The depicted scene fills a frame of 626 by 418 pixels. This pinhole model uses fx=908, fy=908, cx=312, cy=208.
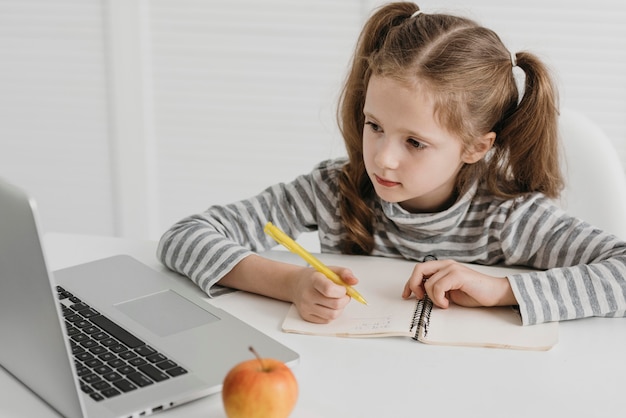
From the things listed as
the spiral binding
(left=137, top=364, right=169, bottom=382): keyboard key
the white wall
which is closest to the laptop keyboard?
(left=137, top=364, right=169, bottom=382): keyboard key

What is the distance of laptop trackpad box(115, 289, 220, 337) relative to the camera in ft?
3.69

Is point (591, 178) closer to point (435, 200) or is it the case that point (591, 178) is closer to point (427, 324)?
point (435, 200)

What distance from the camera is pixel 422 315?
1178mm

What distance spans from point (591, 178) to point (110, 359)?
0.90 meters

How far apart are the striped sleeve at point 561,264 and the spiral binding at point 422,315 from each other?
0.11 meters

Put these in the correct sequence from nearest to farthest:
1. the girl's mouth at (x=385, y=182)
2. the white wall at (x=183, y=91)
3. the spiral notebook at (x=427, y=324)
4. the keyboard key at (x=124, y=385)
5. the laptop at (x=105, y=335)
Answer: the laptop at (x=105, y=335) < the keyboard key at (x=124, y=385) < the spiral notebook at (x=427, y=324) < the girl's mouth at (x=385, y=182) < the white wall at (x=183, y=91)

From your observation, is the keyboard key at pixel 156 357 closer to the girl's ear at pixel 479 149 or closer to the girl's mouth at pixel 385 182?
the girl's mouth at pixel 385 182

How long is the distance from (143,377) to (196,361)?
7cm

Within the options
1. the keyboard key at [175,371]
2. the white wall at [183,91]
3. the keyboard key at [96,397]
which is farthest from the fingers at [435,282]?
the white wall at [183,91]

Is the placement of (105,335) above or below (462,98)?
below

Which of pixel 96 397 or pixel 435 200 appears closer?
pixel 96 397

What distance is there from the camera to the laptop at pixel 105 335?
849 millimetres

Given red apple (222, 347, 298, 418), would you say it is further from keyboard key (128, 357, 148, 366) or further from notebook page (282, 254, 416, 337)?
notebook page (282, 254, 416, 337)

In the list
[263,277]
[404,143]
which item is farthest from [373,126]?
[263,277]
